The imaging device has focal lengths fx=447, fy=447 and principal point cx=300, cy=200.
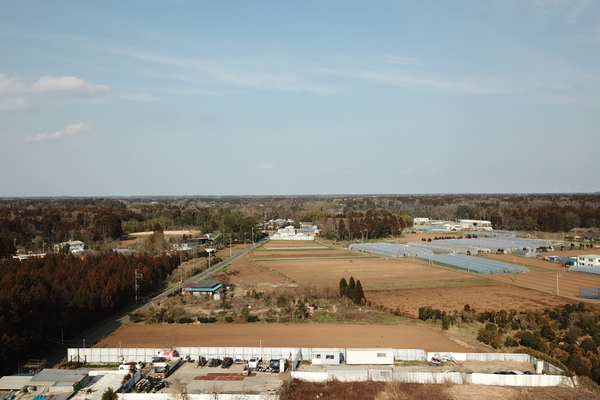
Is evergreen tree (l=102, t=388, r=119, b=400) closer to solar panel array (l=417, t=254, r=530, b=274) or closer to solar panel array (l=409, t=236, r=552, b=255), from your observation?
solar panel array (l=417, t=254, r=530, b=274)

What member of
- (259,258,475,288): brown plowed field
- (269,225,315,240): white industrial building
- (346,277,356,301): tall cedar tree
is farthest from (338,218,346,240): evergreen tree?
(346,277,356,301): tall cedar tree

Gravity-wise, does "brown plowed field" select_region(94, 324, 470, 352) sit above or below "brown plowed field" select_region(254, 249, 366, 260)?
above

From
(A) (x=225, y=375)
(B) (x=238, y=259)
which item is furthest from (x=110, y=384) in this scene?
(B) (x=238, y=259)

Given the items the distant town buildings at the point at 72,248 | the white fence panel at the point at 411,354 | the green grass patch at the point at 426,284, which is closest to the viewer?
the white fence panel at the point at 411,354

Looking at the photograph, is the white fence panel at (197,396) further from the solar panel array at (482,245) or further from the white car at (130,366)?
the solar panel array at (482,245)

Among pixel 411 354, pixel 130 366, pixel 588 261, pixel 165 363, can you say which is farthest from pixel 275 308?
pixel 588 261

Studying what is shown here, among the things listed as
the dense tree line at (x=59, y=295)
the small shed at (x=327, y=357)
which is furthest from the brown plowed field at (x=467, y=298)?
the dense tree line at (x=59, y=295)
